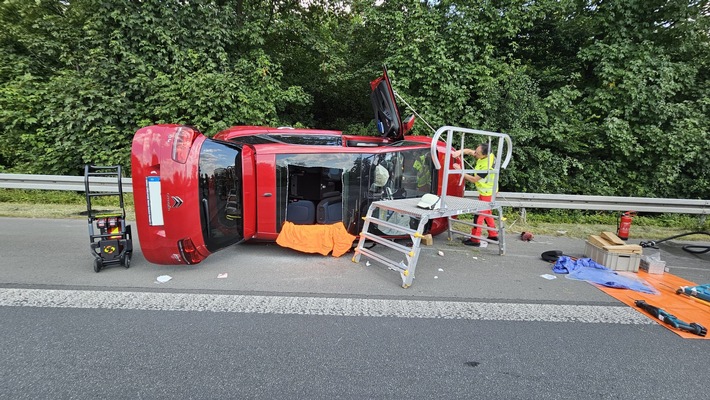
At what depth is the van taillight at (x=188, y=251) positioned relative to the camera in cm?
405

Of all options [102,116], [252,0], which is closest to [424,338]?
[102,116]

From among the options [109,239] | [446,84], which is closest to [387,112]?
[446,84]

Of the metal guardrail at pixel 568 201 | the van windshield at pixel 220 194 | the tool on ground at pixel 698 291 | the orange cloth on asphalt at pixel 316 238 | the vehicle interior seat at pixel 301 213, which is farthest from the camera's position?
the metal guardrail at pixel 568 201

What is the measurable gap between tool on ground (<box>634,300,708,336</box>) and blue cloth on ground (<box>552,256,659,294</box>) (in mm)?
712

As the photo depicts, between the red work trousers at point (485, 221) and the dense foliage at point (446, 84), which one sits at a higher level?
the dense foliage at point (446, 84)

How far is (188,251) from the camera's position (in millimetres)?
4117

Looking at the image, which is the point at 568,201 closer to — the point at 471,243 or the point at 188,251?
the point at 471,243

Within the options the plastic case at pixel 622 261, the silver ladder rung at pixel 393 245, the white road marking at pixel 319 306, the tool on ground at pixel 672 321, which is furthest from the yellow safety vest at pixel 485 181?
the tool on ground at pixel 672 321

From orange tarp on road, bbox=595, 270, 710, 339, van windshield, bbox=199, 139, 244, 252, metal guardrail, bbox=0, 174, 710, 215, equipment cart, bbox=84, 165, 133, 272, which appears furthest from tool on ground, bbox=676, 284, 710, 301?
equipment cart, bbox=84, 165, 133, 272

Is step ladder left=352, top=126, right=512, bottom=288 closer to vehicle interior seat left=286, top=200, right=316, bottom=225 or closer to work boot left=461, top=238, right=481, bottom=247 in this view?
work boot left=461, top=238, right=481, bottom=247

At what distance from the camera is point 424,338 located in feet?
9.64

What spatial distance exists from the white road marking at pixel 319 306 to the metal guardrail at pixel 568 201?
428cm

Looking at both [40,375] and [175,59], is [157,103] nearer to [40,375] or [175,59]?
[175,59]

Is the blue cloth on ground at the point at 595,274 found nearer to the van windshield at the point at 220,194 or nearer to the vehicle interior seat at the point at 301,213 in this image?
the vehicle interior seat at the point at 301,213
